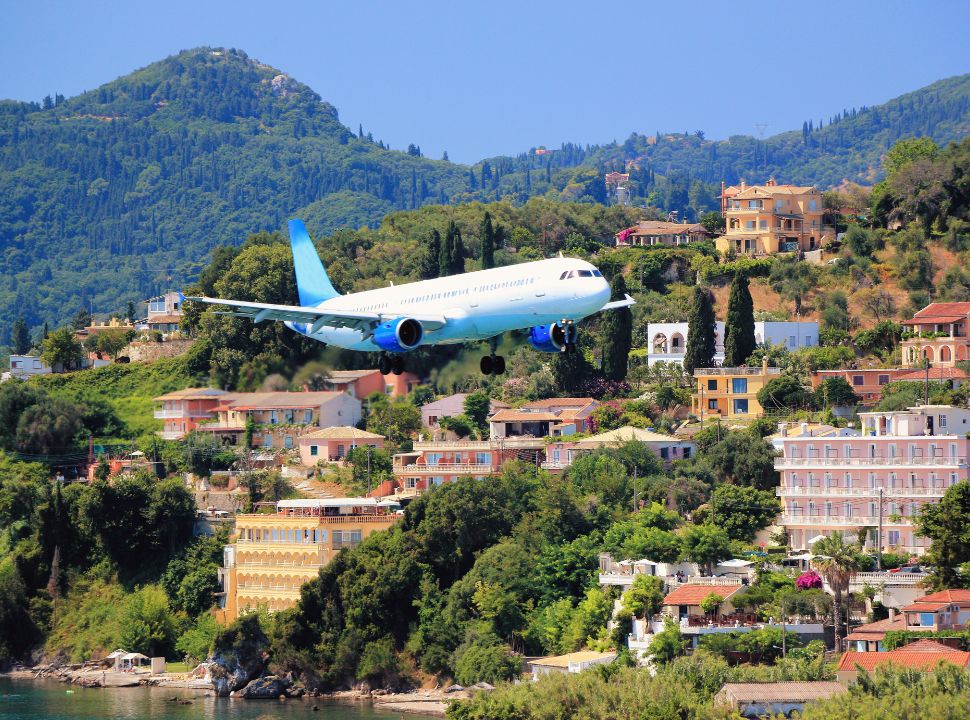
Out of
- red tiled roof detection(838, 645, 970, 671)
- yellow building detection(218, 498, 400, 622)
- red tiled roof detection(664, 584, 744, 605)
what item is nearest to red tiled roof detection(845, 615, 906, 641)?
red tiled roof detection(838, 645, 970, 671)

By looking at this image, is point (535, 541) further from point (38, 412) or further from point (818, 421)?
point (38, 412)

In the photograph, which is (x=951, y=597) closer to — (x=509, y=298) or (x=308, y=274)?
(x=308, y=274)

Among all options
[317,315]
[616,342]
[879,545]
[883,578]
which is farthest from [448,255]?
[317,315]

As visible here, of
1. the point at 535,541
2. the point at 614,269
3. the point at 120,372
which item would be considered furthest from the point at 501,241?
the point at 535,541

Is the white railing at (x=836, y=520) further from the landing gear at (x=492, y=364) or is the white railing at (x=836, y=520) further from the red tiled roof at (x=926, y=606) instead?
the landing gear at (x=492, y=364)

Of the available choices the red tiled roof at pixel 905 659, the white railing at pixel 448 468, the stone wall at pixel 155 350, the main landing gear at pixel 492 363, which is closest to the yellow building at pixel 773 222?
the stone wall at pixel 155 350

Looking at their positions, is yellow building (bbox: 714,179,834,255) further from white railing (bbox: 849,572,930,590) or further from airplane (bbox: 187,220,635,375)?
airplane (bbox: 187,220,635,375)
